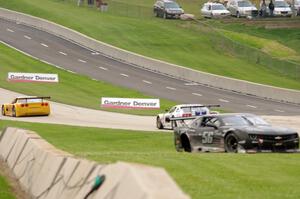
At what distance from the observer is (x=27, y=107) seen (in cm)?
4106

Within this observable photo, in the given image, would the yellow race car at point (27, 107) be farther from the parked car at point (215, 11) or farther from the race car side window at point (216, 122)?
the parked car at point (215, 11)

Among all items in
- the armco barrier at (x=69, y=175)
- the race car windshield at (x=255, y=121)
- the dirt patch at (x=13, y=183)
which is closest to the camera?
the armco barrier at (x=69, y=175)

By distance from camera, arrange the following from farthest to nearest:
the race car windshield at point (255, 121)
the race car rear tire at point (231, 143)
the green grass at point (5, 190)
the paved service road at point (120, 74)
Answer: the paved service road at point (120, 74), the race car windshield at point (255, 121), the race car rear tire at point (231, 143), the green grass at point (5, 190)

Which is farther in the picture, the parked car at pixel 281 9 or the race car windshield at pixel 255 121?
the parked car at pixel 281 9

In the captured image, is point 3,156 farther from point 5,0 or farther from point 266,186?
point 5,0

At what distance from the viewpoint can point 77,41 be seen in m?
70.7

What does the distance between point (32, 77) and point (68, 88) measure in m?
3.47

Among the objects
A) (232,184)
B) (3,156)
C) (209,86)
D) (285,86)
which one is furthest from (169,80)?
(232,184)

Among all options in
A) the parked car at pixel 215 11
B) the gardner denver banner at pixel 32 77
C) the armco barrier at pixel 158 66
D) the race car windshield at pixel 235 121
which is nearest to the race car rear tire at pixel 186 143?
the race car windshield at pixel 235 121

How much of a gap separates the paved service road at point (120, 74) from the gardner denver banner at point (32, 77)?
332cm

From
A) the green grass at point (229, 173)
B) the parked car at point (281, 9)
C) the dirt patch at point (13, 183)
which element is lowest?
the parked car at point (281, 9)

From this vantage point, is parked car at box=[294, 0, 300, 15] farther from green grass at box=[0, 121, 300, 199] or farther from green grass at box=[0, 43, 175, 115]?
green grass at box=[0, 121, 300, 199]

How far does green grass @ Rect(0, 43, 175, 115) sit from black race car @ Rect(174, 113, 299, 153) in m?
22.3

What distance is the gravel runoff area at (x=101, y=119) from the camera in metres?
36.1
